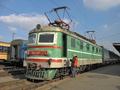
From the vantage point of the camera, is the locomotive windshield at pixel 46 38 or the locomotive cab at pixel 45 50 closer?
the locomotive cab at pixel 45 50

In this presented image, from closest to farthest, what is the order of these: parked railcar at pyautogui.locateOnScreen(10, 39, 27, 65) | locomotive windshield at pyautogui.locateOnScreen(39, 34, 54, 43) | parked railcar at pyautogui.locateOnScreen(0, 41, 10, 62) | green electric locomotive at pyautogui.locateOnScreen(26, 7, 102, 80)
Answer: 1. green electric locomotive at pyautogui.locateOnScreen(26, 7, 102, 80)
2. locomotive windshield at pyautogui.locateOnScreen(39, 34, 54, 43)
3. parked railcar at pyautogui.locateOnScreen(10, 39, 27, 65)
4. parked railcar at pyautogui.locateOnScreen(0, 41, 10, 62)

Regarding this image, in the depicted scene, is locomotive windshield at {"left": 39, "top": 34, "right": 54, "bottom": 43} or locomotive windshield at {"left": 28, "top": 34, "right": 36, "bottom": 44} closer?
locomotive windshield at {"left": 39, "top": 34, "right": 54, "bottom": 43}

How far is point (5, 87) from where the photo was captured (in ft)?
19.2

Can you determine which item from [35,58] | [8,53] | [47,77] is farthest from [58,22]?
[8,53]

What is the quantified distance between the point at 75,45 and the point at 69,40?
1.04 meters

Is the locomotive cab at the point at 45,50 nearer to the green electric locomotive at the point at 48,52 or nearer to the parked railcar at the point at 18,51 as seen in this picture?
the green electric locomotive at the point at 48,52

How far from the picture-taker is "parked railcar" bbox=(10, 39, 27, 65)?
14.7 m

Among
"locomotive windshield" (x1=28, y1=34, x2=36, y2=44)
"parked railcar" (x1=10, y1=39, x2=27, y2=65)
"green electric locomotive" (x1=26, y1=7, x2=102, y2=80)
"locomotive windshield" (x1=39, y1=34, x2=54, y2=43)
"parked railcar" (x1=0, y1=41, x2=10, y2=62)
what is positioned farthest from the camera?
"parked railcar" (x1=0, y1=41, x2=10, y2=62)

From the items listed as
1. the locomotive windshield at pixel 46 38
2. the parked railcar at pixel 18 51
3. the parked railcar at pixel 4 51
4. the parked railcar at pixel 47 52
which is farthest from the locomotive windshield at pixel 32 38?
the parked railcar at pixel 4 51

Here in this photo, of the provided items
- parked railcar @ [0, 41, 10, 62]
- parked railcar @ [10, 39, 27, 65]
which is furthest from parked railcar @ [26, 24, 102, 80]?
parked railcar @ [0, 41, 10, 62]

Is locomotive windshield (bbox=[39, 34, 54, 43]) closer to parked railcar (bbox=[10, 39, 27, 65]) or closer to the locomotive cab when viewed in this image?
the locomotive cab

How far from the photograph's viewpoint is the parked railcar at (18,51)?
14719 millimetres

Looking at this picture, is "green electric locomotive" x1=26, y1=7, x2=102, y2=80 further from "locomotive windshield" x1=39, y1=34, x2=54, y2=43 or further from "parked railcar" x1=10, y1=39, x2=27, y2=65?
"parked railcar" x1=10, y1=39, x2=27, y2=65

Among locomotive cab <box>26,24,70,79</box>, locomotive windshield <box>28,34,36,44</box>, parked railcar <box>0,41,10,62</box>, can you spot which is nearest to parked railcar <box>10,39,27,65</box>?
parked railcar <box>0,41,10,62</box>
